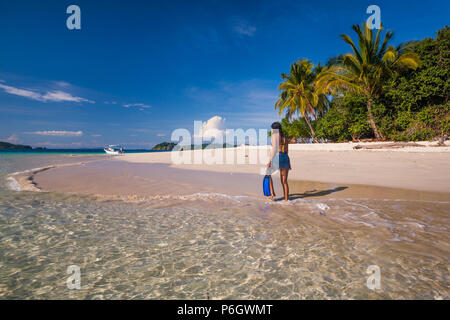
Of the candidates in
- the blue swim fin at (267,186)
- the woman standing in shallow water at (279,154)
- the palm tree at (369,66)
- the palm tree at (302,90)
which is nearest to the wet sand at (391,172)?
the woman standing in shallow water at (279,154)

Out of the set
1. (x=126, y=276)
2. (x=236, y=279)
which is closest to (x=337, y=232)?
(x=236, y=279)

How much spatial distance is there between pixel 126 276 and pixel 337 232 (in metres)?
3.28

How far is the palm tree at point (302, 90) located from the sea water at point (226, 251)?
2634 cm

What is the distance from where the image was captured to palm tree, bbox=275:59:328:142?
29094 mm

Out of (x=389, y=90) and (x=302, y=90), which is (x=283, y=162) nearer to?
(x=389, y=90)

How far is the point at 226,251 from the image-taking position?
299 centimetres

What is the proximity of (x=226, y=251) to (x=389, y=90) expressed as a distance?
76.1 ft

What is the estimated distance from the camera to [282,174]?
19.4 ft

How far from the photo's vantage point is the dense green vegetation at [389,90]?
54.1 feet

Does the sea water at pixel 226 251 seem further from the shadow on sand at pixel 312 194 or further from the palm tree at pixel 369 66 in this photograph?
the palm tree at pixel 369 66

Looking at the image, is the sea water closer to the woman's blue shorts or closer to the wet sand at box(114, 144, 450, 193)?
the woman's blue shorts

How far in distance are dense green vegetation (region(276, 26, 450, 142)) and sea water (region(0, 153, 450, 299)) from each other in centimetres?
1657

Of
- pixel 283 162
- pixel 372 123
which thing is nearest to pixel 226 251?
pixel 283 162
